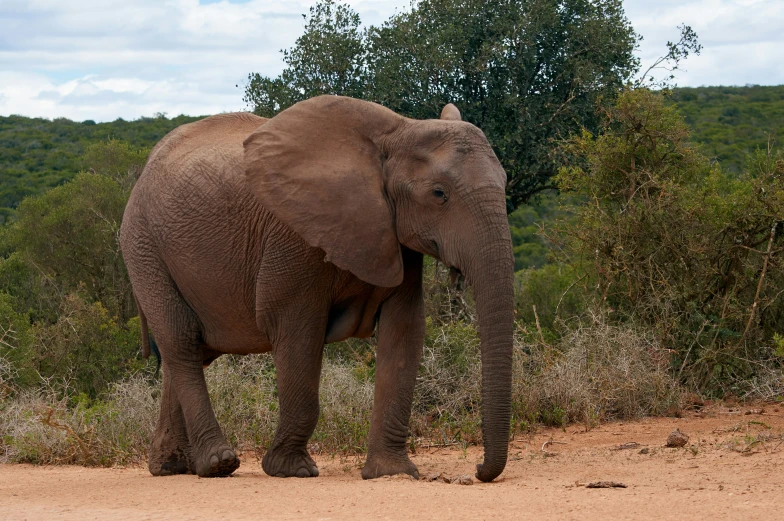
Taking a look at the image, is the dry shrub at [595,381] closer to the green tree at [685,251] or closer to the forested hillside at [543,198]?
the green tree at [685,251]

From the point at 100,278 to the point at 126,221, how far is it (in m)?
9.31

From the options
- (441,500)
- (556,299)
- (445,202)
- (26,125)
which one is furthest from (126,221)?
(26,125)

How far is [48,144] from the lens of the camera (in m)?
41.2

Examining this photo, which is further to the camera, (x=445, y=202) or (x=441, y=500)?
(x=445, y=202)

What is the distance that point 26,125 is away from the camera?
160ft

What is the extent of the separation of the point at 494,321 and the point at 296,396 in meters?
1.69

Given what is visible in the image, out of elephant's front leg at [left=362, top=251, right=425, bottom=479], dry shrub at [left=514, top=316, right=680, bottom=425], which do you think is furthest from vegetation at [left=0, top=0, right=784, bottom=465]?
elephant's front leg at [left=362, top=251, right=425, bottom=479]

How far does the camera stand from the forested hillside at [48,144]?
31.2m

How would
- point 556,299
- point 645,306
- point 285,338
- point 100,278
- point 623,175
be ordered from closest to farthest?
point 285,338 < point 645,306 < point 623,175 < point 556,299 < point 100,278

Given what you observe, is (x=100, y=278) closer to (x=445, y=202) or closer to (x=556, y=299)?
(x=556, y=299)

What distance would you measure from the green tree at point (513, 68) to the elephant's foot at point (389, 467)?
804 cm

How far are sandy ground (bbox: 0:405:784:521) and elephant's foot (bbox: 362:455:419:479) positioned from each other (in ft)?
0.53

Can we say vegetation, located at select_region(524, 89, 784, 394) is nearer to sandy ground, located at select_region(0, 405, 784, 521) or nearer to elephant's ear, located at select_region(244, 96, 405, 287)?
sandy ground, located at select_region(0, 405, 784, 521)

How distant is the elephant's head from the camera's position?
629 centimetres
